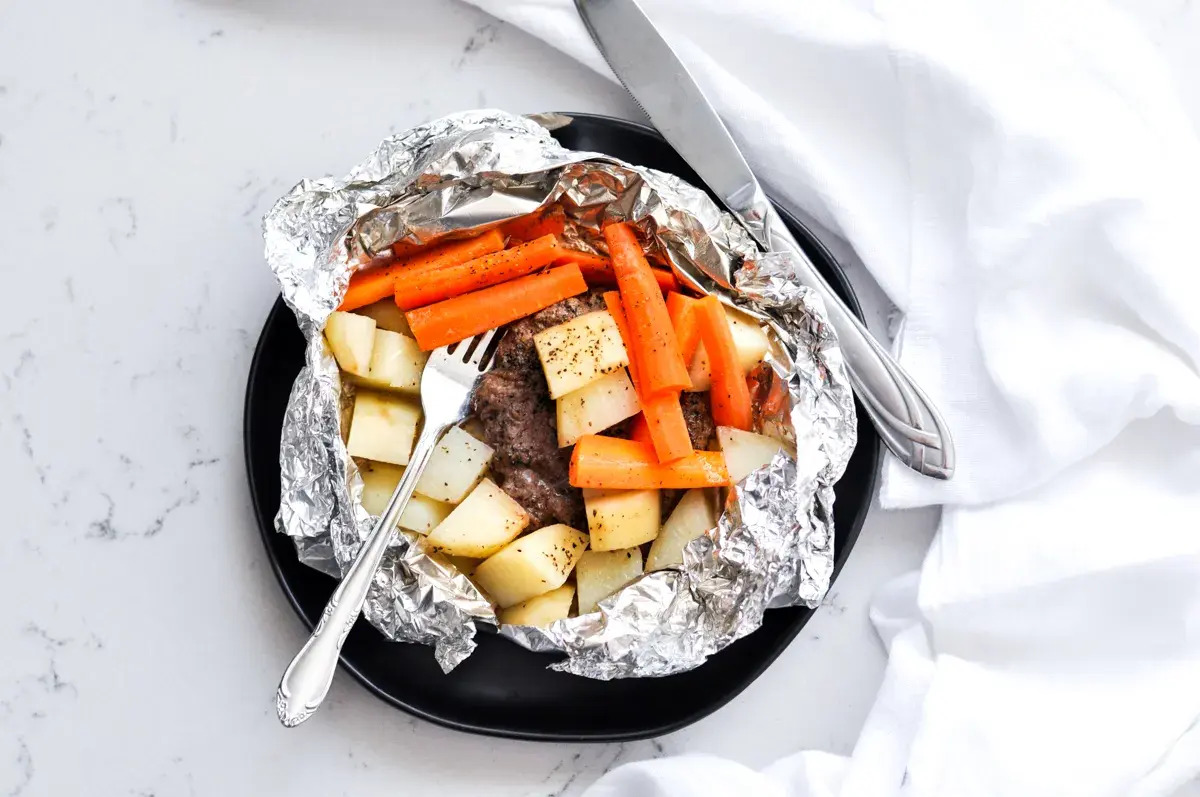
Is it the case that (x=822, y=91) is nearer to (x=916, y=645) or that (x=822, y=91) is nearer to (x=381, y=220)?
(x=381, y=220)

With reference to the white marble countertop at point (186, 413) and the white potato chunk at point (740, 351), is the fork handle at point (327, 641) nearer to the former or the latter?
the white marble countertop at point (186, 413)

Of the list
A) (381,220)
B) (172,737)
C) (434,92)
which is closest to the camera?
(381,220)

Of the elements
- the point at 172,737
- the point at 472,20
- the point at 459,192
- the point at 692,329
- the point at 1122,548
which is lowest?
the point at 172,737

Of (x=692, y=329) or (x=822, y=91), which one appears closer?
(x=692, y=329)

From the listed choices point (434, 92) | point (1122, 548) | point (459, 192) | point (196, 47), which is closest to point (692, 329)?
point (459, 192)

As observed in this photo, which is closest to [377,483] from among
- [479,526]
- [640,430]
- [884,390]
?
[479,526]

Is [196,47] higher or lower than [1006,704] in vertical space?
higher

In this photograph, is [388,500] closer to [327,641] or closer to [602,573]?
[327,641]
